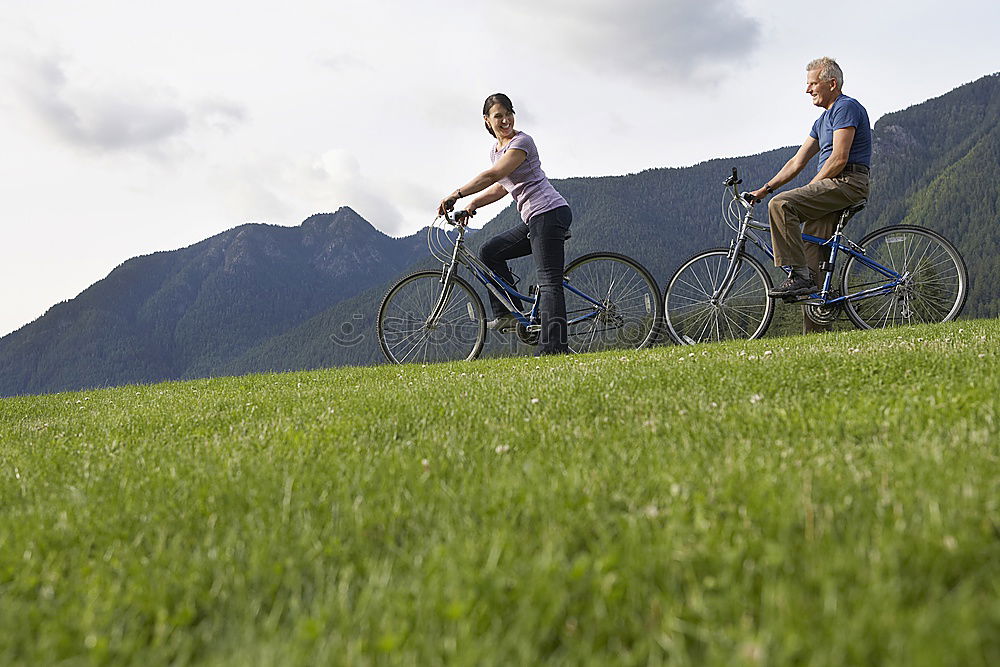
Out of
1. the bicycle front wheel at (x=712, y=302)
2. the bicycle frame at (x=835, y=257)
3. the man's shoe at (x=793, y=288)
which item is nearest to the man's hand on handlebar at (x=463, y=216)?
the bicycle front wheel at (x=712, y=302)

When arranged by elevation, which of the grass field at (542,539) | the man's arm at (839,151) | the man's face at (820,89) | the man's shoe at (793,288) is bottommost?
the grass field at (542,539)

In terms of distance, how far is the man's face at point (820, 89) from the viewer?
366 inches

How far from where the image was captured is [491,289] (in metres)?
10.2

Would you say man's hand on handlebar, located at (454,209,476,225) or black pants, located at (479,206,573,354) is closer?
black pants, located at (479,206,573,354)

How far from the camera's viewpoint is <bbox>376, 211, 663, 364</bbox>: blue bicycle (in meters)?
10.2

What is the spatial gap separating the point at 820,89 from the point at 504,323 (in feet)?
18.6

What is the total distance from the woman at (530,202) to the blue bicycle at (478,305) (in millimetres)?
281

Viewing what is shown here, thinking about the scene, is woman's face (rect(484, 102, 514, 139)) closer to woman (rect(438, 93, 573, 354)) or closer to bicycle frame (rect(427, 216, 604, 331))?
woman (rect(438, 93, 573, 354))

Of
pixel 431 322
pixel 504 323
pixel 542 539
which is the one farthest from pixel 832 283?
pixel 542 539

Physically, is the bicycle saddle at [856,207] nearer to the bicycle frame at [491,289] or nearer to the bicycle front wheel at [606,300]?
the bicycle front wheel at [606,300]

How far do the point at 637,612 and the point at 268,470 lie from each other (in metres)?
2.13

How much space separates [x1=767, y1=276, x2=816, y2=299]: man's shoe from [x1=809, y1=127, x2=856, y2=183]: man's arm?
4.92 ft

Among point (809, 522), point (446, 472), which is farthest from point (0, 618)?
point (809, 522)

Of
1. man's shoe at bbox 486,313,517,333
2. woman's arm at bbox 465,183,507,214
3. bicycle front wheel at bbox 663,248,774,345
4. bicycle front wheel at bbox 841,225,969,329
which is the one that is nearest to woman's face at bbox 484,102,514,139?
woman's arm at bbox 465,183,507,214
